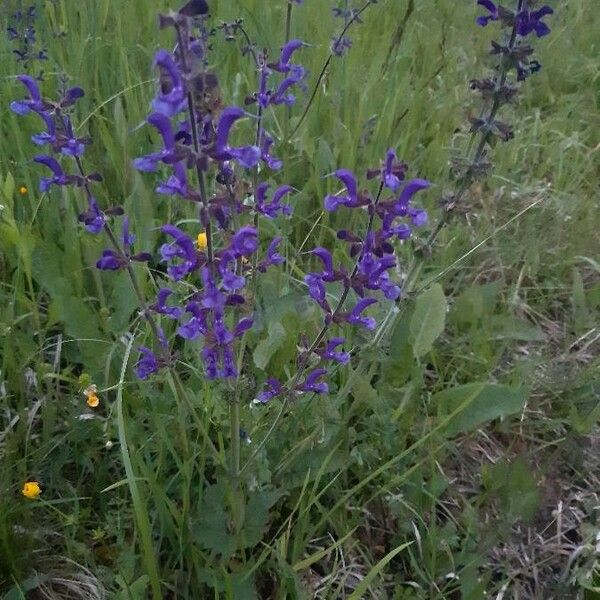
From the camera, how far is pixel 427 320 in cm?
207

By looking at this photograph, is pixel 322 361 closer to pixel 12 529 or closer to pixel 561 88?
pixel 12 529

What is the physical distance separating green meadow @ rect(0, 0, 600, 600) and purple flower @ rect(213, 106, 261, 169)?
0.53 meters

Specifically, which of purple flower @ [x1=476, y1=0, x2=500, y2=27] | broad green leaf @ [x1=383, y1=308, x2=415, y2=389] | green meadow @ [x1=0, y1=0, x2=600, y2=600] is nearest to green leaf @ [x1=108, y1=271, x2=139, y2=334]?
green meadow @ [x1=0, y1=0, x2=600, y2=600]

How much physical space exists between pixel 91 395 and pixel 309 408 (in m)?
0.57

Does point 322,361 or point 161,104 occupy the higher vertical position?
point 161,104

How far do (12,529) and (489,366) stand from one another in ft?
4.68

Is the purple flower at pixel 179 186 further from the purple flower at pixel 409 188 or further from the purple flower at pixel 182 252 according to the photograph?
the purple flower at pixel 409 188

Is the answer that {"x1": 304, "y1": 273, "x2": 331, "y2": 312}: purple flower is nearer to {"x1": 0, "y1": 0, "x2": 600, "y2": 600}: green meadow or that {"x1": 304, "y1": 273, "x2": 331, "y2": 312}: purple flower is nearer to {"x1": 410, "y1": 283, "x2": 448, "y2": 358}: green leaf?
{"x1": 0, "y1": 0, "x2": 600, "y2": 600}: green meadow

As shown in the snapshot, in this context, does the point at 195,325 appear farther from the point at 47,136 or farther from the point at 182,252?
the point at 47,136

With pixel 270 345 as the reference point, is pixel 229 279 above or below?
above

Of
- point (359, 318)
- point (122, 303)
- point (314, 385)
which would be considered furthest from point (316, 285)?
point (122, 303)

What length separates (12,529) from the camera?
148cm

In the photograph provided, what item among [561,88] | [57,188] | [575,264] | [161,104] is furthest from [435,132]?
[161,104]

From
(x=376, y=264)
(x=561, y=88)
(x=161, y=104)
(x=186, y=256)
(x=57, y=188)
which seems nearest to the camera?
(x=161, y=104)
